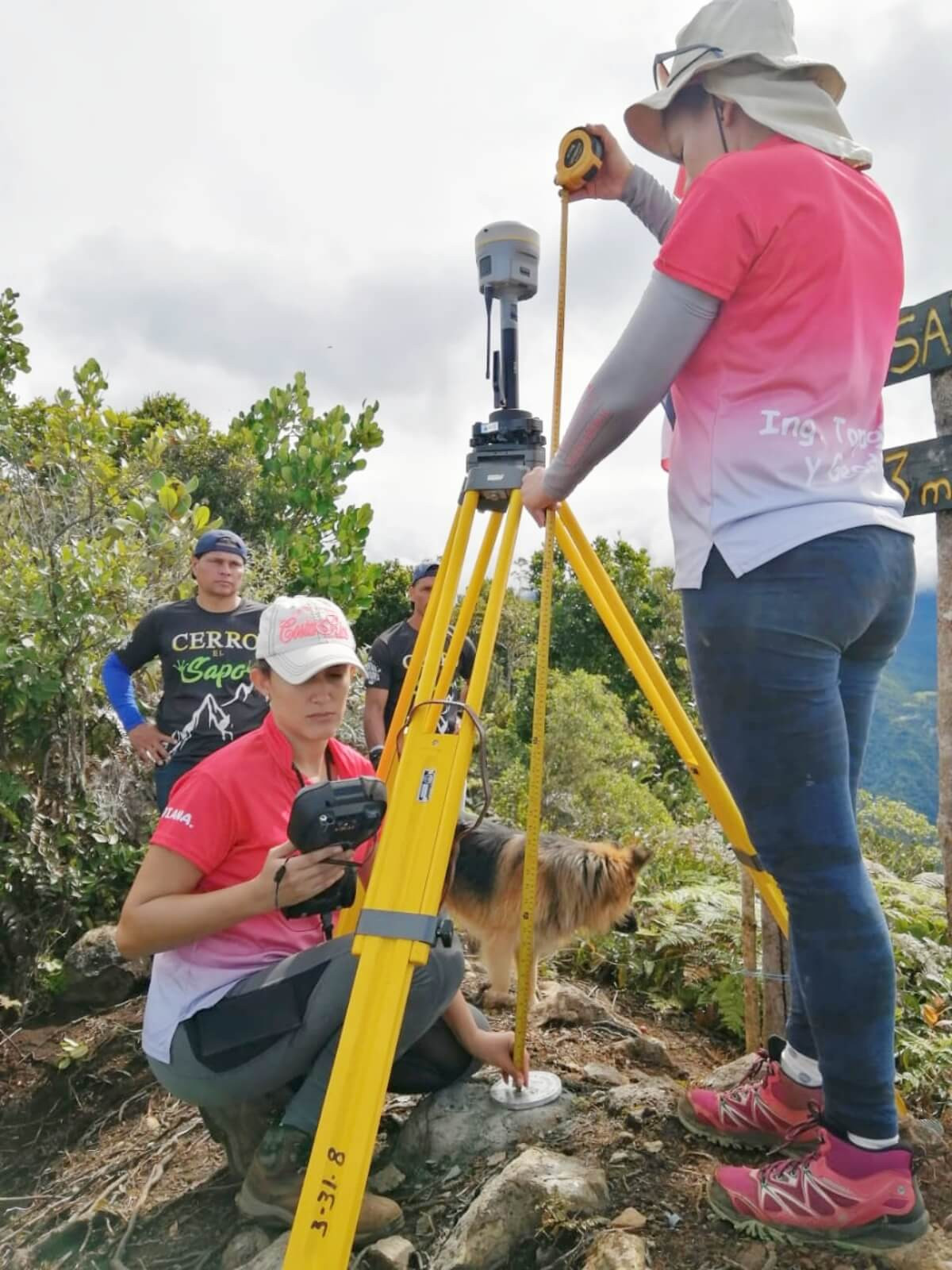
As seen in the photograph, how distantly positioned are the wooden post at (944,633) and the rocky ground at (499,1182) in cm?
161

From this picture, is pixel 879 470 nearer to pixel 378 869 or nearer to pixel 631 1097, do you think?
pixel 378 869

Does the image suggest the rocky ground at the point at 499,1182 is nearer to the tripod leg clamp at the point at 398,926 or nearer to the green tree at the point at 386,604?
the tripod leg clamp at the point at 398,926

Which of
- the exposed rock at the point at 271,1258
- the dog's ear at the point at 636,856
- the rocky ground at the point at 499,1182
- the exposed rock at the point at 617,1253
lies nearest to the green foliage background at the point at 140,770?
the dog's ear at the point at 636,856

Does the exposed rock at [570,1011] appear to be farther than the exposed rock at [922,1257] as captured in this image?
Yes

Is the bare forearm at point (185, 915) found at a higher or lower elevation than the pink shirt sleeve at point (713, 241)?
lower

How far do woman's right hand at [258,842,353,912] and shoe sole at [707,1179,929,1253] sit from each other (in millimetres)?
1031

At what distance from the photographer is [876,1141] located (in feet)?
5.43

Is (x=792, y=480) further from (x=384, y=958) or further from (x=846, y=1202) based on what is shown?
(x=846, y=1202)

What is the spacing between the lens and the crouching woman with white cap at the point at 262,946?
1984 mm

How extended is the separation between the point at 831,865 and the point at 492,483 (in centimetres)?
108

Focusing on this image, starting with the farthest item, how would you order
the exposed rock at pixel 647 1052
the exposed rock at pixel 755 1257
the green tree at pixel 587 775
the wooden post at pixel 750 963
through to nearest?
the green tree at pixel 587 775 → the exposed rock at pixel 647 1052 → the wooden post at pixel 750 963 → the exposed rock at pixel 755 1257

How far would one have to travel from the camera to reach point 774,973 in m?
2.46

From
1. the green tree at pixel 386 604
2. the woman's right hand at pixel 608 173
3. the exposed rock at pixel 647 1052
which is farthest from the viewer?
the green tree at pixel 386 604

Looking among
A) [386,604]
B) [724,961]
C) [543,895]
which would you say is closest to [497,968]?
[543,895]
